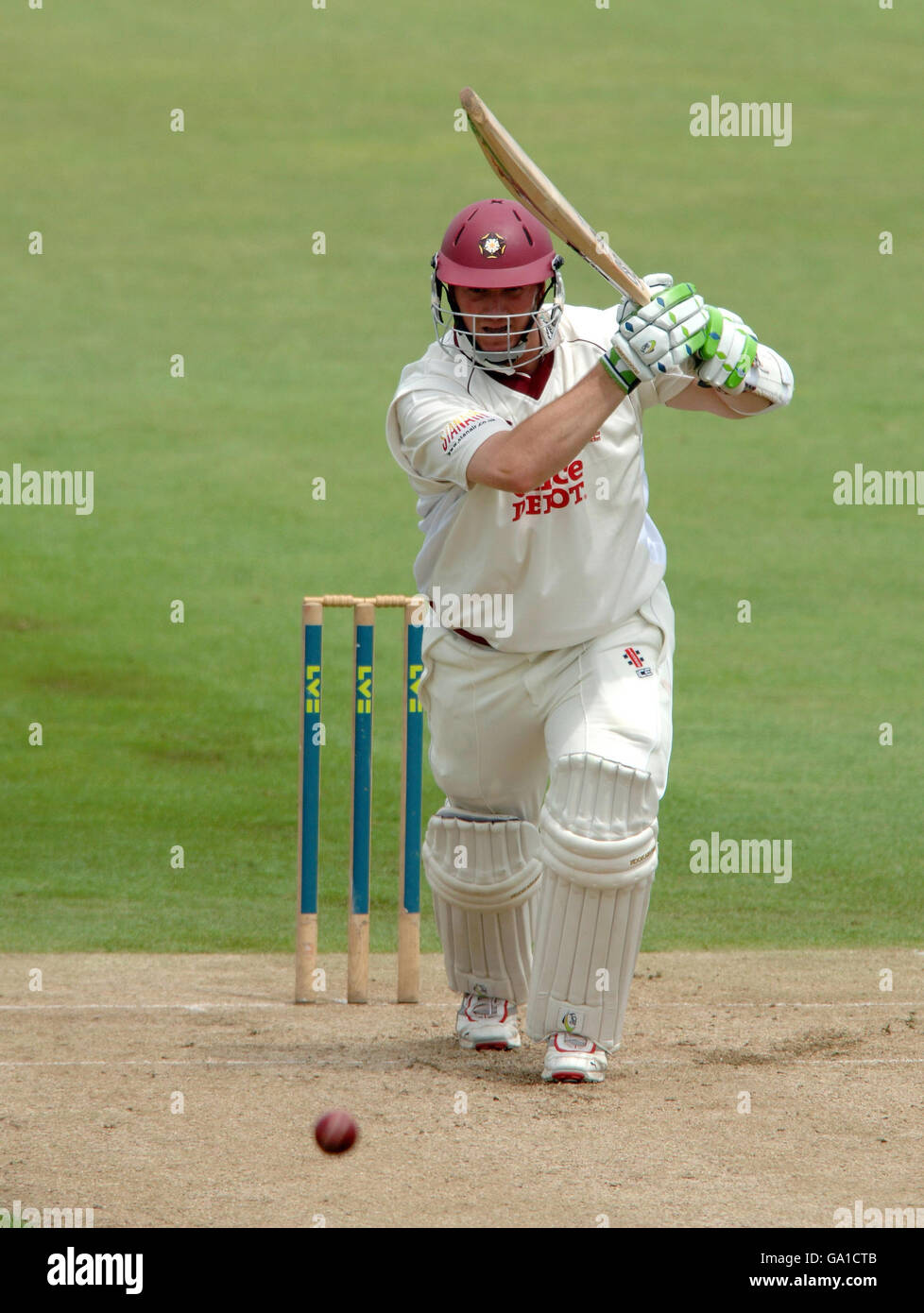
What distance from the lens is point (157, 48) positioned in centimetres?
2186

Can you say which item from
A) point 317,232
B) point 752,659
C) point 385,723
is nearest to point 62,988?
point 385,723

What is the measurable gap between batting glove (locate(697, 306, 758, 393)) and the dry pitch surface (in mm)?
1635

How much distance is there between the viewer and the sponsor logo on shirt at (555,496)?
444 cm

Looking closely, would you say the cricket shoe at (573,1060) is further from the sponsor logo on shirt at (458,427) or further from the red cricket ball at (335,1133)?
the sponsor logo on shirt at (458,427)

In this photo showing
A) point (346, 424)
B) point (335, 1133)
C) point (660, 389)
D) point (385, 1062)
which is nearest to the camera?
point (335, 1133)

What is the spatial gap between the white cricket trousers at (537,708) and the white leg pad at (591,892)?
0.07m

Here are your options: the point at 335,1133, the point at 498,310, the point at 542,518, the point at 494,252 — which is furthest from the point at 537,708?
the point at 335,1133

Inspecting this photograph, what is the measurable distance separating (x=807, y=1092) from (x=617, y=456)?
5.07 ft

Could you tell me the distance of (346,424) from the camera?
14328 mm

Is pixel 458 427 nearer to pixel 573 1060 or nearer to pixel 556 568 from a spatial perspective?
pixel 556 568

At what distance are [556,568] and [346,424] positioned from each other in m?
10.0

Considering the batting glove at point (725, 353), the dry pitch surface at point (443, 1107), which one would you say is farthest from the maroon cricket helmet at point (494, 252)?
the dry pitch surface at point (443, 1107)

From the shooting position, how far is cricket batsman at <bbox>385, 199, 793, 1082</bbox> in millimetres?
4270

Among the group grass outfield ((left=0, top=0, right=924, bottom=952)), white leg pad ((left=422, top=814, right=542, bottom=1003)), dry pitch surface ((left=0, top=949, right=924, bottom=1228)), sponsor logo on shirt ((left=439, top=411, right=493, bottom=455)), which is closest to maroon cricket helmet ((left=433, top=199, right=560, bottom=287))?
sponsor logo on shirt ((left=439, top=411, right=493, bottom=455))
